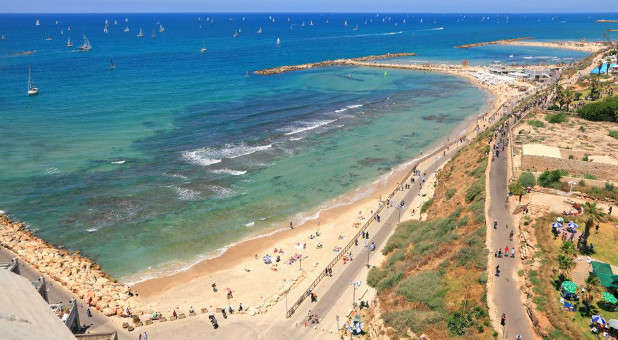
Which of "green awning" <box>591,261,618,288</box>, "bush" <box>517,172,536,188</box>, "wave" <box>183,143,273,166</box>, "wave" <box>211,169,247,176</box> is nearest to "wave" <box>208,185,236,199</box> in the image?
"wave" <box>211,169,247,176</box>

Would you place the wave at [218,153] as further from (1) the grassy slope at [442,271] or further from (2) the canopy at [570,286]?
(2) the canopy at [570,286]

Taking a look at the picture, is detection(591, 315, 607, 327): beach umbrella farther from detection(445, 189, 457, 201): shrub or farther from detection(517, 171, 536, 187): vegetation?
detection(445, 189, 457, 201): shrub

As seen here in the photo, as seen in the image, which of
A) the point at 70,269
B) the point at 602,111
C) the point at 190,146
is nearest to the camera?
the point at 70,269

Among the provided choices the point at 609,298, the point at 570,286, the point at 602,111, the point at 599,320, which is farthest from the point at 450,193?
the point at 602,111

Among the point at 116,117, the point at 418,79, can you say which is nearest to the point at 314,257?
the point at 116,117

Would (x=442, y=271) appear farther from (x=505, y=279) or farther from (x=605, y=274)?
(x=605, y=274)

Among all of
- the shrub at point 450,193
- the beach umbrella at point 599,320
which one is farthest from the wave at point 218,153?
the beach umbrella at point 599,320
